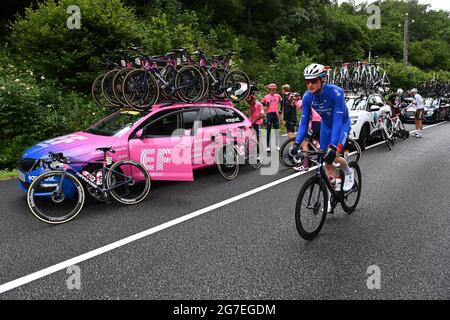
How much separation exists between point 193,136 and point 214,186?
43.3 inches

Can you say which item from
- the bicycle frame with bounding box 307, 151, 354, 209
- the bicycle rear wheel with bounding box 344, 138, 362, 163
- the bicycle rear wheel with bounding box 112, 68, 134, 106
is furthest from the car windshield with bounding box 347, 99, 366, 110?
the bicycle rear wheel with bounding box 112, 68, 134, 106

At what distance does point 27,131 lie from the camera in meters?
9.68

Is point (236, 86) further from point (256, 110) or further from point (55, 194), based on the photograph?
point (55, 194)

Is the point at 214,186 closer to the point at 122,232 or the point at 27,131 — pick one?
the point at 122,232

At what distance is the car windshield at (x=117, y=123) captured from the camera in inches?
263

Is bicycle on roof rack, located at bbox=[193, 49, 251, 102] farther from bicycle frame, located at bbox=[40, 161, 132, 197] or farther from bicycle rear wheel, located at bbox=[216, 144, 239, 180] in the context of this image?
bicycle frame, located at bbox=[40, 161, 132, 197]

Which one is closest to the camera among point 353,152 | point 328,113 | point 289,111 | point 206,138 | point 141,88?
point 328,113

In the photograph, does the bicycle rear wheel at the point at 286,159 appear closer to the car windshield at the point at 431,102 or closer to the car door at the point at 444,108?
the car windshield at the point at 431,102

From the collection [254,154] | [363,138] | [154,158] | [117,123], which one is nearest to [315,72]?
[154,158]

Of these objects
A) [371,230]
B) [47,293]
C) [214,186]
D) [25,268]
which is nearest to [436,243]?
[371,230]

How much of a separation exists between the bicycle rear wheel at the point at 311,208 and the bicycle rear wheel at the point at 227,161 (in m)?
3.26

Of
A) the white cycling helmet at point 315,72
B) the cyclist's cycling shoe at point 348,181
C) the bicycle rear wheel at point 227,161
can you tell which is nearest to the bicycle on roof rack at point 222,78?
the bicycle rear wheel at point 227,161

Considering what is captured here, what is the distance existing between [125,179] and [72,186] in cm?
82

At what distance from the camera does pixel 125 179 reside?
6098mm
